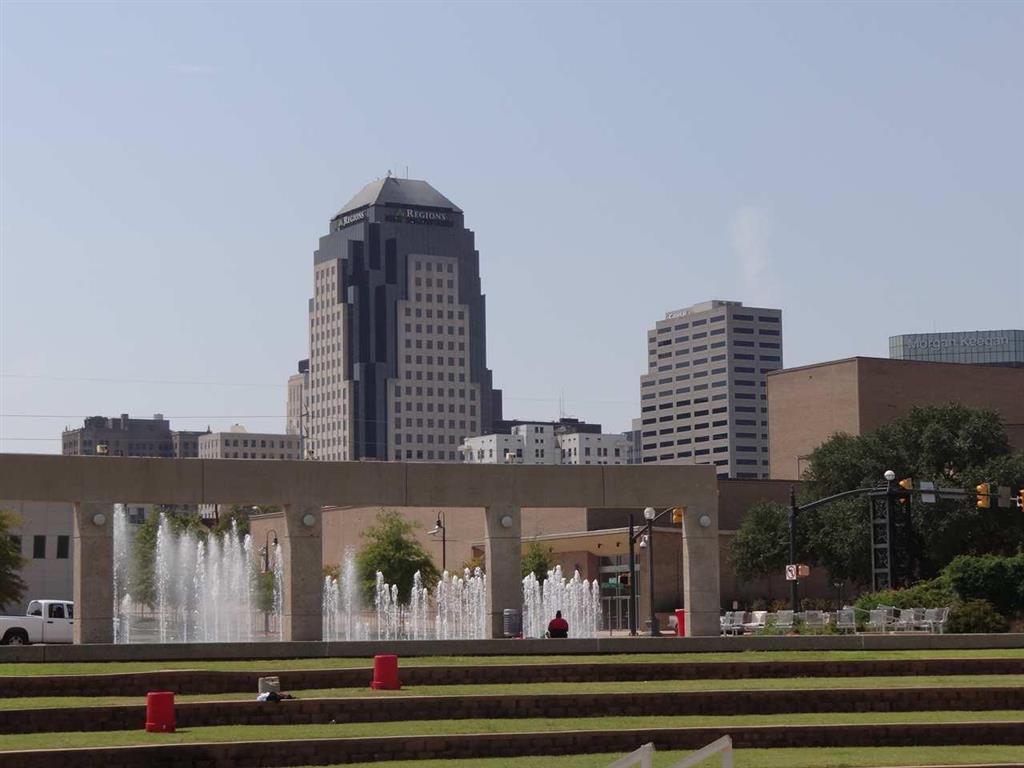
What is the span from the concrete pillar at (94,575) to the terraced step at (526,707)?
43.9ft

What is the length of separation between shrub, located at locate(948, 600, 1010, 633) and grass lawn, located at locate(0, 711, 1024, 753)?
14.2 meters

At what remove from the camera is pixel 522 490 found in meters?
40.2

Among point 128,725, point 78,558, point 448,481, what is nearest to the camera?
point 128,725

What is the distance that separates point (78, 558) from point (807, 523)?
46416mm

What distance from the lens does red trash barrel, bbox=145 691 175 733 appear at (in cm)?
2184

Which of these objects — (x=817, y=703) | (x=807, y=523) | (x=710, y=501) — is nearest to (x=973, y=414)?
(x=807, y=523)

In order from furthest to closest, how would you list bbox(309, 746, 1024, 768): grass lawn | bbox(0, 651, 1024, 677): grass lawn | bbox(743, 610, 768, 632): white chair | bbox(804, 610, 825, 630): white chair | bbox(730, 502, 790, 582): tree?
bbox(730, 502, 790, 582): tree, bbox(743, 610, 768, 632): white chair, bbox(804, 610, 825, 630): white chair, bbox(0, 651, 1024, 677): grass lawn, bbox(309, 746, 1024, 768): grass lawn

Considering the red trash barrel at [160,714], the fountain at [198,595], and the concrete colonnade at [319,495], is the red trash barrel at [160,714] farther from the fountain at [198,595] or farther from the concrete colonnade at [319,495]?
the fountain at [198,595]

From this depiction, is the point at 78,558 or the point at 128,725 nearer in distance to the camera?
the point at 128,725

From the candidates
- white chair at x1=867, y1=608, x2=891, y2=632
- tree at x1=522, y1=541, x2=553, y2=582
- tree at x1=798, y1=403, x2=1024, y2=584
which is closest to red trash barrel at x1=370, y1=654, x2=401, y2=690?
white chair at x1=867, y1=608, x2=891, y2=632

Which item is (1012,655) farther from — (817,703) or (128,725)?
(128,725)

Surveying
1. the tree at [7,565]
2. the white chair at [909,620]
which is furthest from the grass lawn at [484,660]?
the tree at [7,565]

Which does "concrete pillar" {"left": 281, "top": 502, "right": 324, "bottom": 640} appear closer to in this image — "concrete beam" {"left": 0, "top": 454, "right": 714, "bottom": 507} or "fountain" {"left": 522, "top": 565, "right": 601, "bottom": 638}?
"concrete beam" {"left": 0, "top": 454, "right": 714, "bottom": 507}

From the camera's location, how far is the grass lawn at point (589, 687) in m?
24.0
